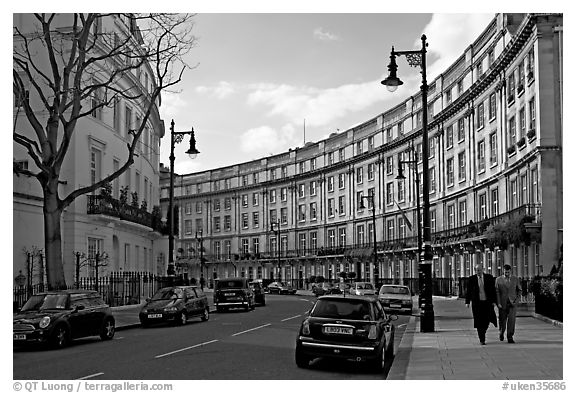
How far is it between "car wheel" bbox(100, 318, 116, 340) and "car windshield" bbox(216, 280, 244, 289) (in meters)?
16.8

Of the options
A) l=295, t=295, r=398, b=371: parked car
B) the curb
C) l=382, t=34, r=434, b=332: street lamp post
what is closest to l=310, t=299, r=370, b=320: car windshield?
l=295, t=295, r=398, b=371: parked car

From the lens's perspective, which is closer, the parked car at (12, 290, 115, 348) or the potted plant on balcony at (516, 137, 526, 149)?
the parked car at (12, 290, 115, 348)

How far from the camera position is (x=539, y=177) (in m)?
37.4

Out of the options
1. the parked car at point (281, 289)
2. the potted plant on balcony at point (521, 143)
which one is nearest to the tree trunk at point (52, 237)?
the potted plant on balcony at point (521, 143)

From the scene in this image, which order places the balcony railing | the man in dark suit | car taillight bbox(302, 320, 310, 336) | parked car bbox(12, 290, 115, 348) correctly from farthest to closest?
the balcony railing, parked car bbox(12, 290, 115, 348), the man in dark suit, car taillight bbox(302, 320, 310, 336)

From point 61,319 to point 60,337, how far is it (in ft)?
1.61

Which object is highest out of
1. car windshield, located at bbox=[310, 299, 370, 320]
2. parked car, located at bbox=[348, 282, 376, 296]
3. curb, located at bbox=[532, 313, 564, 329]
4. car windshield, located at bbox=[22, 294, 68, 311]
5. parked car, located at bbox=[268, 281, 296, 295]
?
car windshield, located at bbox=[310, 299, 370, 320]

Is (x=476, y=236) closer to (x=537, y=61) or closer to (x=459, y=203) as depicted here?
(x=459, y=203)

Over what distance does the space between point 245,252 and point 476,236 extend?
5716cm

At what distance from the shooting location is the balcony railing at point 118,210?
38.7m

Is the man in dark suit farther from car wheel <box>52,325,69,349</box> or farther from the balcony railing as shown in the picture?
the balcony railing

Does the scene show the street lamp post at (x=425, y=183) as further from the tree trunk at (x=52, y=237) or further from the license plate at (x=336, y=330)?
the tree trunk at (x=52, y=237)

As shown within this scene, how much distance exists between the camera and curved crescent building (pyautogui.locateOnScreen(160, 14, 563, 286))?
→ 37.8 m

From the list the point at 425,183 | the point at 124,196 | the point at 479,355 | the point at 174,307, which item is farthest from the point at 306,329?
the point at 124,196
